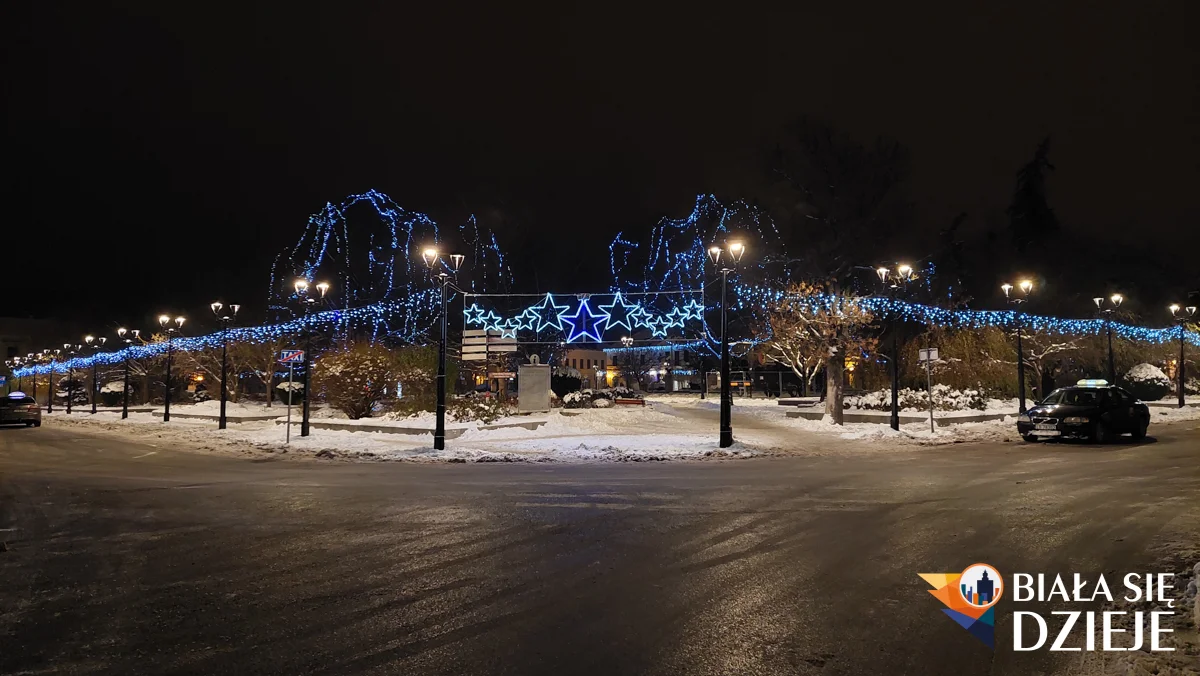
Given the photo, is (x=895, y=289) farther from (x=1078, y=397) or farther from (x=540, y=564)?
(x=540, y=564)

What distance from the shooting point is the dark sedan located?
19500mm

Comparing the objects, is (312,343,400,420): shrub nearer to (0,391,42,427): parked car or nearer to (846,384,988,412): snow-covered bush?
(0,391,42,427): parked car

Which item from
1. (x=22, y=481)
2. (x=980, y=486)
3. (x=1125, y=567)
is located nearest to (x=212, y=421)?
(x=22, y=481)

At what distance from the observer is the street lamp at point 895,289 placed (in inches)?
937

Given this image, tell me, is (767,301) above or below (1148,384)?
above

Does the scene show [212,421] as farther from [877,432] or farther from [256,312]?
[877,432]

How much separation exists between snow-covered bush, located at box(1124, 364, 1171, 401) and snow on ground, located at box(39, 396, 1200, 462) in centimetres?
1122

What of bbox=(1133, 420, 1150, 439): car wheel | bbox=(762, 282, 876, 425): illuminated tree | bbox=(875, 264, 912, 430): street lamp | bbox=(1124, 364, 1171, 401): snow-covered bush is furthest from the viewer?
bbox=(1124, 364, 1171, 401): snow-covered bush

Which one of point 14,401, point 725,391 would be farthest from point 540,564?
point 14,401

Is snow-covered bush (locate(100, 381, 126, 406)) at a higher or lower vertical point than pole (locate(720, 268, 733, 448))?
lower

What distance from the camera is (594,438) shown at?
2164 centimetres

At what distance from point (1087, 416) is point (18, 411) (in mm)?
41912

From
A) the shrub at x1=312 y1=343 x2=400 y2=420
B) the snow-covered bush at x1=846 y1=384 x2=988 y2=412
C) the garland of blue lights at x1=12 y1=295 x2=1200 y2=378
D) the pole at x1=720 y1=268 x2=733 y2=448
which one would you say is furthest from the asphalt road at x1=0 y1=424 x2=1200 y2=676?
the snow-covered bush at x1=846 y1=384 x2=988 y2=412

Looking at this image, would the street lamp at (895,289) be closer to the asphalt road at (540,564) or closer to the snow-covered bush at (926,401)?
the snow-covered bush at (926,401)
